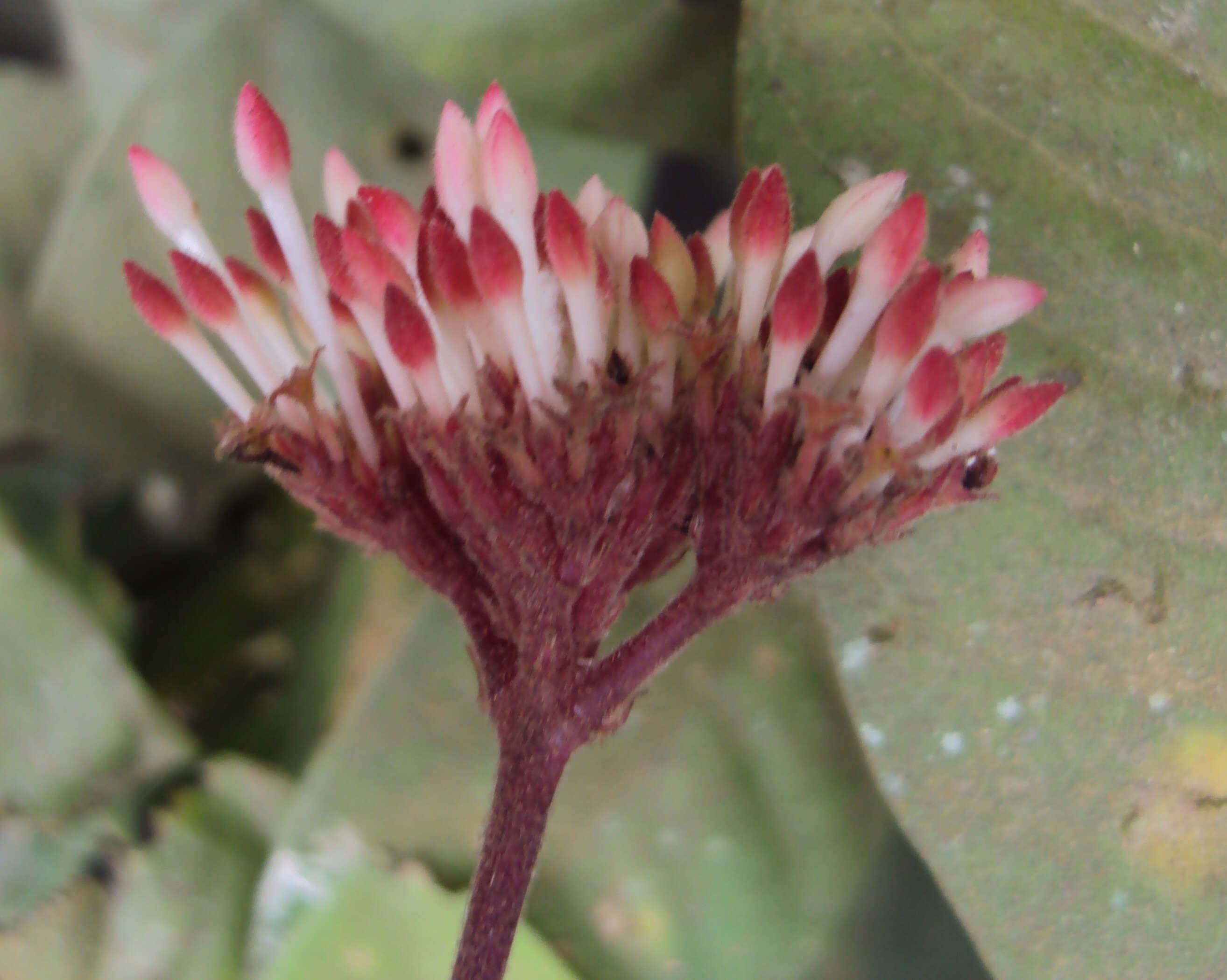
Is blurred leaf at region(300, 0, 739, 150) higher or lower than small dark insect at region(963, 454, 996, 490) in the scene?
higher

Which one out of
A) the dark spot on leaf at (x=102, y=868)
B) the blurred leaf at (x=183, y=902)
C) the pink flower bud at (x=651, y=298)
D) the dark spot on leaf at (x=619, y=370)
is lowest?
the blurred leaf at (x=183, y=902)

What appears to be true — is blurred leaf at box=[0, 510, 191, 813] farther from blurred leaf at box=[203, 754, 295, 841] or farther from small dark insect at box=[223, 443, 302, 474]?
small dark insect at box=[223, 443, 302, 474]

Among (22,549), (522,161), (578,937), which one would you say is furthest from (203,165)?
(578,937)

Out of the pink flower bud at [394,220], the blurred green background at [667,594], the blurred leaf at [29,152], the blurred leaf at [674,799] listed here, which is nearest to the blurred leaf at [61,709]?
the blurred green background at [667,594]

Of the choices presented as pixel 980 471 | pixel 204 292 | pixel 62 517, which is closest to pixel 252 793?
pixel 62 517

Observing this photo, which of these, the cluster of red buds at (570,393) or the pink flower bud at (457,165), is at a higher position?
the pink flower bud at (457,165)

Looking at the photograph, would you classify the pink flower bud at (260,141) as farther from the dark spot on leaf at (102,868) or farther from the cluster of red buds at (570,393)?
the dark spot on leaf at (102,868)

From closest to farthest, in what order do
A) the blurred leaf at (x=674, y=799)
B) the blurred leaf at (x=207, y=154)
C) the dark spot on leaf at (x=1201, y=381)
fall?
the dark spot on leaf at (x=1201, y=381) → the blurred leaf at (x=674, y=799) → the blurred leaf at (x=207, y=154)

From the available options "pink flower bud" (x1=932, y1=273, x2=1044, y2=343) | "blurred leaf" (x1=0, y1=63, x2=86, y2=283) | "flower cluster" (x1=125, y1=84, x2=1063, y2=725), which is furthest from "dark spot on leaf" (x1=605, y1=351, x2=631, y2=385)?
"blurred leaf" (x1=0, y1=63, x2=86, y2=283)
